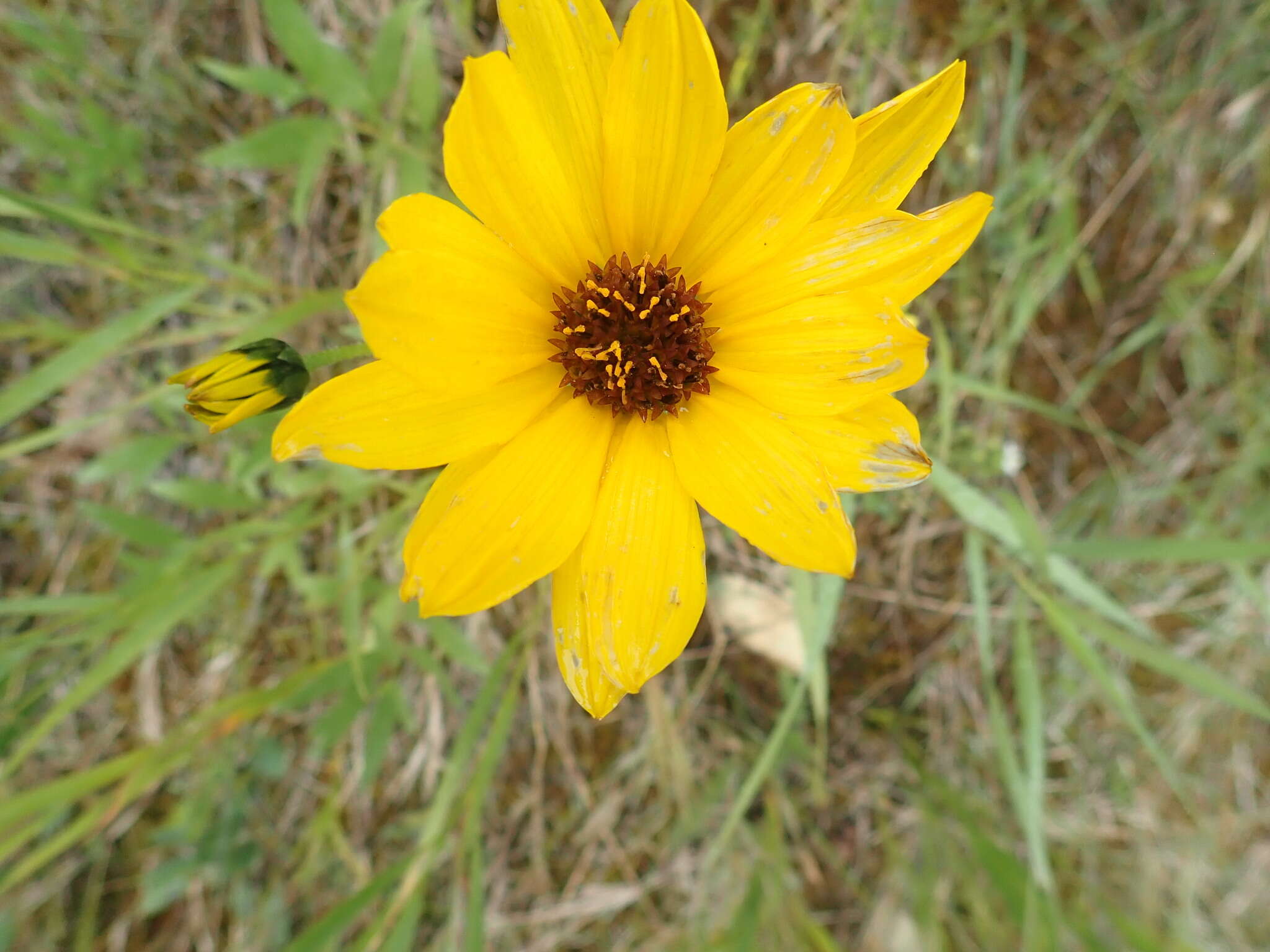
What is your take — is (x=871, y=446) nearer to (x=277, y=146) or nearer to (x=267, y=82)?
(x=277, y=146)

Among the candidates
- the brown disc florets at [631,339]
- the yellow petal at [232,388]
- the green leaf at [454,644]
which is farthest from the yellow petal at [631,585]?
the green leaf at [454,644]

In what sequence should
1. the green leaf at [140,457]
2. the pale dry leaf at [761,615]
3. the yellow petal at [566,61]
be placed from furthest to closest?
the pale dry leaf at [761,615] → the green leaf at [140,457] → the yellow petal at [566,61]

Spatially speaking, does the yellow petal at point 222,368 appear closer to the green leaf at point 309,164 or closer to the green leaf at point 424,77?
the green leaf at point 309,164

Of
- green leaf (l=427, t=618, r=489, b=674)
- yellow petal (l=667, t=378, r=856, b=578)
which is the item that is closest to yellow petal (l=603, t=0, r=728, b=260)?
yellow petal (l=667, t=378, r=856, b=578)

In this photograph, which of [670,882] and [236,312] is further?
[670,882]

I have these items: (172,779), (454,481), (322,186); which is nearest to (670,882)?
(172,779)

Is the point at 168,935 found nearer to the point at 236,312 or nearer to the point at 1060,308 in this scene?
the point at 236,312

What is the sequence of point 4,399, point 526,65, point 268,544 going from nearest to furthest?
point 526,65 < point 4,399 < point 268,544

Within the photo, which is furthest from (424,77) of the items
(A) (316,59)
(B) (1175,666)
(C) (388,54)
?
(B) (1175,666)
